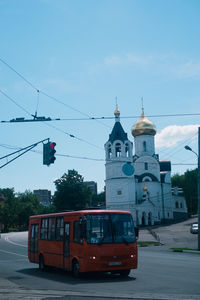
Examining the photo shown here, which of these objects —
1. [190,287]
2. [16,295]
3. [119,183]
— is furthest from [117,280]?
[119,183]

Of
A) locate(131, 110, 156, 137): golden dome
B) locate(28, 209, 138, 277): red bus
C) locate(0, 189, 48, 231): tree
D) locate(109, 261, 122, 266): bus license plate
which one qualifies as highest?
locate(131, 110, 156, 137): golden dome

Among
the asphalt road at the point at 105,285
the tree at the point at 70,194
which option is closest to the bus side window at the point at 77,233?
the asphalt road at the point at 105,285

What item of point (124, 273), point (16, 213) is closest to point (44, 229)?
point (124, 273)

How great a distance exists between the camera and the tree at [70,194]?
3177 inches

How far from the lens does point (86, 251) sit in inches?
535

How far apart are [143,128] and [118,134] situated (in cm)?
790

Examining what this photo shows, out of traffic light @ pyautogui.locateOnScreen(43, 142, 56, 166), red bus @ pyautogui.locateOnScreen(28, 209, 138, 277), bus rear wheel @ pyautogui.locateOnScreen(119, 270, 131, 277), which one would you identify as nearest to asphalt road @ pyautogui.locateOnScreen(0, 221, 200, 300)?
bus rear wheel @ pyautogui.locateOnScreen(119, 270, 131, 277)

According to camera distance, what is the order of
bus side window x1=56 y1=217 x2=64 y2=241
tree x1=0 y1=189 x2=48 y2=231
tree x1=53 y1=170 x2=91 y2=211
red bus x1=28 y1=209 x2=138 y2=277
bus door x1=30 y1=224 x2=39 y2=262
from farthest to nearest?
tree x1=0 y1=189 x2=48 y2=231, tree x1=53 y1=170 x2=91 y2=211, bus door x1=30 y1=224 x2=39 y2=262, bus side window x1=56 y1=217 x2=64 y2=241, red bus x1=28 y1=209 x2=138 y2=277

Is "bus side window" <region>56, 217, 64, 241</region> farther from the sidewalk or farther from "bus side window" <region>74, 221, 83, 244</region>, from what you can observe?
the sidewalk

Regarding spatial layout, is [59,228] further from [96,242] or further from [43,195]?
[43,195]

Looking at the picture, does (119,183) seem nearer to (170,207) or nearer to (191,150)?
(170,207)

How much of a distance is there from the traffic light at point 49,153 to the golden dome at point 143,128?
6001cm

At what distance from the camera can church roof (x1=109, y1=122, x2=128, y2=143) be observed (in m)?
69.6

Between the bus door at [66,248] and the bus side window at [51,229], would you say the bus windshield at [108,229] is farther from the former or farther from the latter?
the bus side window at [51,229]
